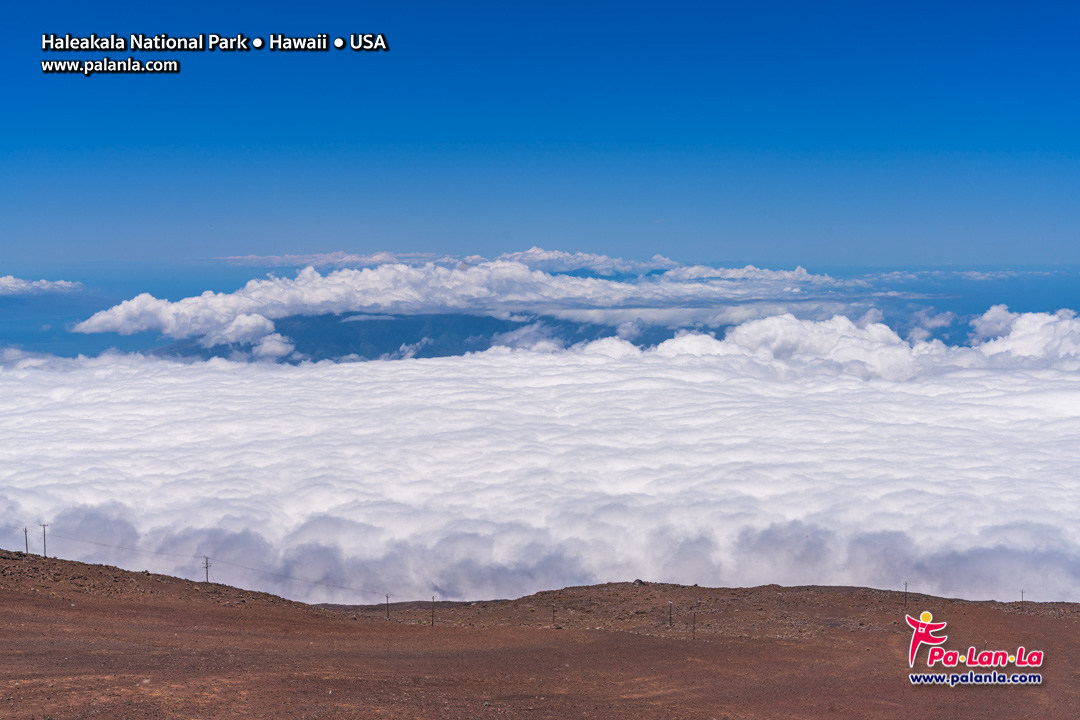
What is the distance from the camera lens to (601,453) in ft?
434

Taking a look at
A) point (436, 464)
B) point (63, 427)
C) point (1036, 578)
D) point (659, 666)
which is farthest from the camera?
point (63, 427)

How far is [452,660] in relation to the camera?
29.1 metres

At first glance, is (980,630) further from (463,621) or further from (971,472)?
(971,472)

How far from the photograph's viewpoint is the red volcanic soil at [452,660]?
2319 cm

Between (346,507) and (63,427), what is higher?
(63,427)

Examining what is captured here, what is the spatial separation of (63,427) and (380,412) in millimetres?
62441

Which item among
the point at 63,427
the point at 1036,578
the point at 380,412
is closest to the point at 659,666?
the point at 1036,578

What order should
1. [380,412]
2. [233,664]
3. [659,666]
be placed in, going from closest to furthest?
1. [233,664]
2. [659,666]
3. [380,412]

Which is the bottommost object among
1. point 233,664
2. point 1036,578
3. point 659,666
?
point 1036,578

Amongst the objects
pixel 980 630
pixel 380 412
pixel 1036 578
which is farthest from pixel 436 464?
pixel 980 630

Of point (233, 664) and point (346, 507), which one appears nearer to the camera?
point (233, 664)

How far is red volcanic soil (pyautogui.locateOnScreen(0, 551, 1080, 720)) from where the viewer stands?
913 inches

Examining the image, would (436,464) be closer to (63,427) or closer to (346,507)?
(346,507)

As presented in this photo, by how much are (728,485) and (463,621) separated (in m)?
81.4
